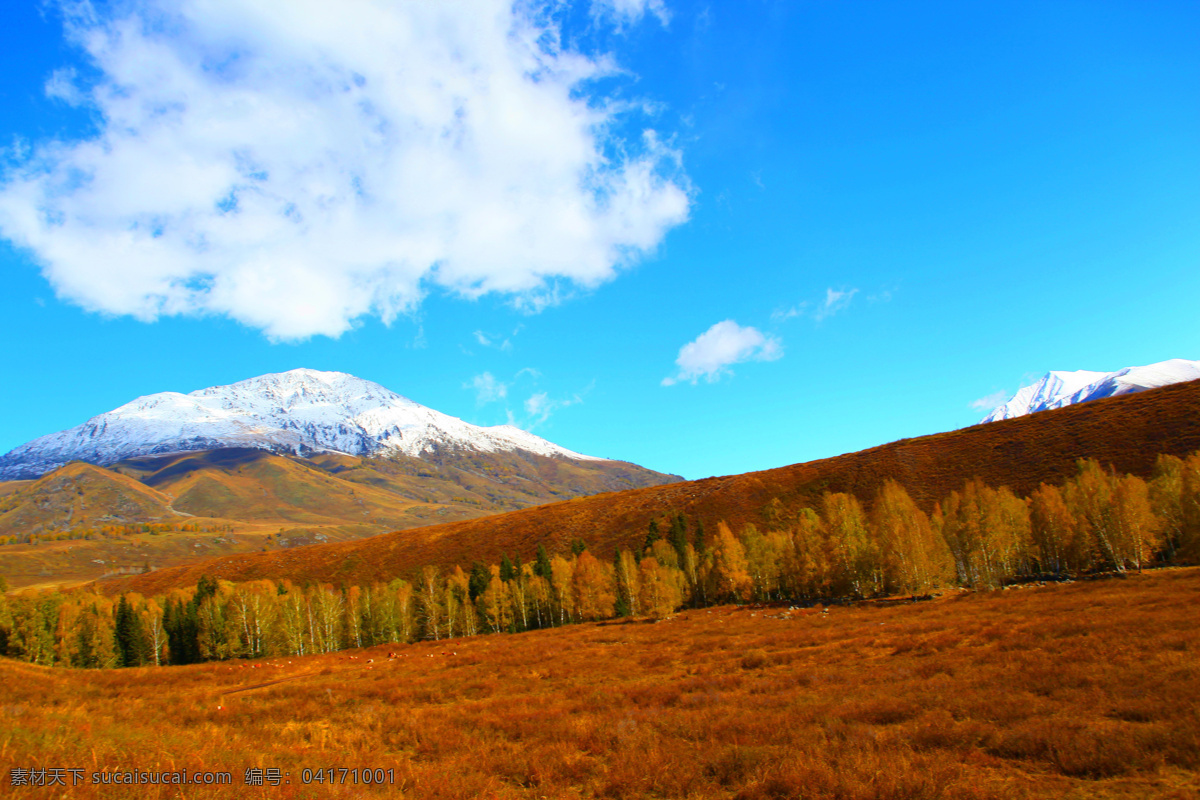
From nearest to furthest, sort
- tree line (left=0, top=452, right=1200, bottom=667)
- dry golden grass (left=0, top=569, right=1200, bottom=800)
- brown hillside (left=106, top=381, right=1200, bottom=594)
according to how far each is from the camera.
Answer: dry golden grass (left=0, top=569, right=1200, bottom=800) < tree line (left=0, top=452, right=1200, bottom=667) < brown hillside (left=106, top=381, right=1200, bottom=594)

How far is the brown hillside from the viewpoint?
87125mm

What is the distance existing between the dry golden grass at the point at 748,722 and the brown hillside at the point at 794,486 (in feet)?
242

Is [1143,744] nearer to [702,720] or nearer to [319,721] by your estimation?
[702,720]

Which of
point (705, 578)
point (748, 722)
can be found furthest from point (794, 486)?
point (748, 722)

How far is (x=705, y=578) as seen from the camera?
3029 inches

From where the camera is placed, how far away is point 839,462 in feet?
393

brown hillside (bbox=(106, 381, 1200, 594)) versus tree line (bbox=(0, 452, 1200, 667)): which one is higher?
brown hillside (bbox=(106, 381, 1200, 594))

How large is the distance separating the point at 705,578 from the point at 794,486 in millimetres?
49031

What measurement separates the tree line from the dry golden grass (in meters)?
27.1

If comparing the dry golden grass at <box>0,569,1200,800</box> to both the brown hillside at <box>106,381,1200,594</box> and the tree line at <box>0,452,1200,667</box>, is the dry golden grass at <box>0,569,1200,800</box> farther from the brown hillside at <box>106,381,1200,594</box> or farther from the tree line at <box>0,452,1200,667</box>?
A: the brown hillside at <box>106,381,1200,594</box>

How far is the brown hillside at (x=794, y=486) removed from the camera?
87125 millimetres

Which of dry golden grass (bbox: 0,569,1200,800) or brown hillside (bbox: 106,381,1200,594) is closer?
dry golden grass (bbox: 0,569,1200,800)

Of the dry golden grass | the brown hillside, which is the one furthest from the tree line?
the dry golden grass

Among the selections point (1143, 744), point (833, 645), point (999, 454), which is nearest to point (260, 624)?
point (833, 645)
